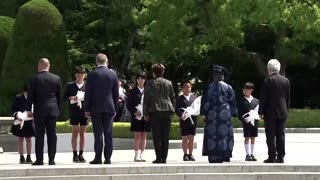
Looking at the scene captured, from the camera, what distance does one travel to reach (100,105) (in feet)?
42.7

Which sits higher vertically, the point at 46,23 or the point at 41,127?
the point at 46,23

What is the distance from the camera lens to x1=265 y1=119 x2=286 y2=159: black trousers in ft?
44.0

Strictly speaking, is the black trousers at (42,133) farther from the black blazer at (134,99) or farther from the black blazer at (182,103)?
the black blazer at (182,103)

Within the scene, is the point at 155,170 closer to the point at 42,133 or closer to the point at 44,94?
the point at 42,133

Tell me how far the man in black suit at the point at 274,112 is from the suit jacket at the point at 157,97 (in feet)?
5.39

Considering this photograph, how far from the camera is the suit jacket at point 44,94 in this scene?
13.0m

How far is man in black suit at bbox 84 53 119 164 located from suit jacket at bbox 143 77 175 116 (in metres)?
0.71

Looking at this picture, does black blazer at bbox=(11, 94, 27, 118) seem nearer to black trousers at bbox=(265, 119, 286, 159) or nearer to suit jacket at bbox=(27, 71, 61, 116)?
suit jacket at bbox=(27, 71, 61, 116)

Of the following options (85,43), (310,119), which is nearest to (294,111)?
(310,119)

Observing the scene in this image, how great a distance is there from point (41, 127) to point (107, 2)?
90.4 ft

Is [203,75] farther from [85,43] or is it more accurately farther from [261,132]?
[261,132]

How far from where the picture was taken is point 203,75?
135ft

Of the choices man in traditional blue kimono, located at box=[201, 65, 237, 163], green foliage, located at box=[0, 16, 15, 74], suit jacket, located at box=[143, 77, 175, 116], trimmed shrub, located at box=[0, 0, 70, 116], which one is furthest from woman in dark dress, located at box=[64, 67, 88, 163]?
green foliage, located at box=[0, 16, 15, 74]

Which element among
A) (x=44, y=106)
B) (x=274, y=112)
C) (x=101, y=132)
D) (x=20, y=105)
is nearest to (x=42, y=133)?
(x=44, y=106)
